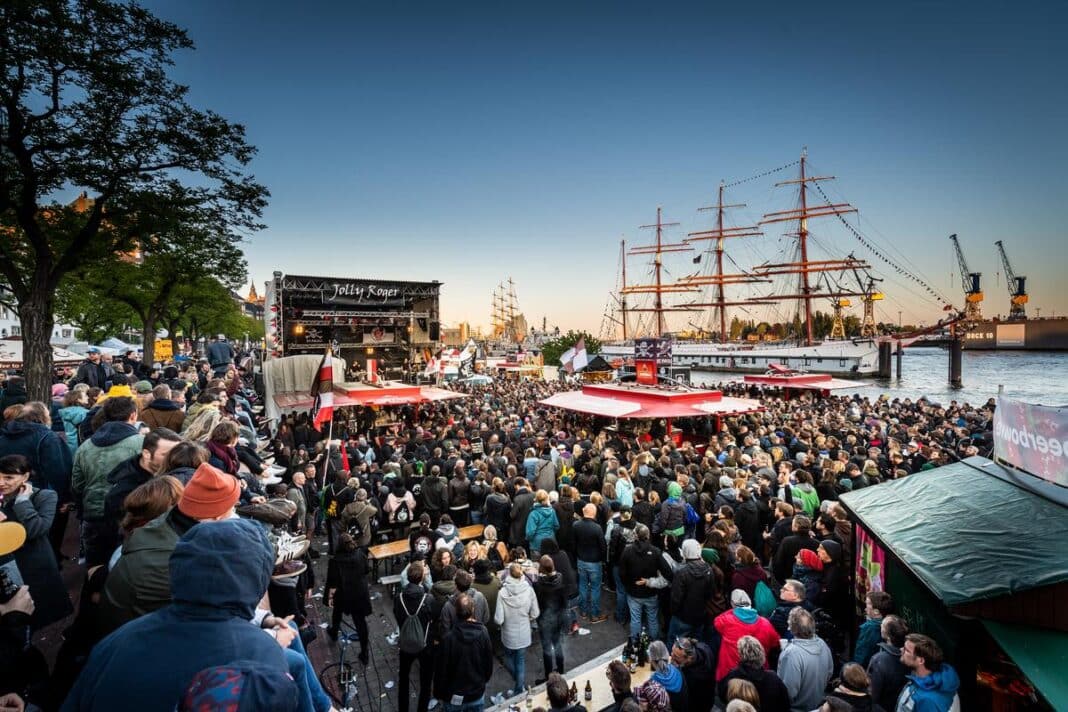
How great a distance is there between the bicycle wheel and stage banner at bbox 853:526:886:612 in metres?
6.37

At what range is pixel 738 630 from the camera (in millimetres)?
4719

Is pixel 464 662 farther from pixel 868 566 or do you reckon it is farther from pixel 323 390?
pixel 323 390

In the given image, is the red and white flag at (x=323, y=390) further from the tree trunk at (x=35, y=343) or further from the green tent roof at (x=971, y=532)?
the green tent roof at (x=971, y=532)

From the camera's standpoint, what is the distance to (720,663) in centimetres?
484

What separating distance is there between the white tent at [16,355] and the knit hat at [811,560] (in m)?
28.3

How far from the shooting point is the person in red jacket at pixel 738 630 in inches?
185

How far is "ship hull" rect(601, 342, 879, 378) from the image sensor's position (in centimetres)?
6675

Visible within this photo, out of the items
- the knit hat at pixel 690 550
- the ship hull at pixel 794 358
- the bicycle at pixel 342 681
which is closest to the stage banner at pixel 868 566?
the knit hat at pixel 690 550

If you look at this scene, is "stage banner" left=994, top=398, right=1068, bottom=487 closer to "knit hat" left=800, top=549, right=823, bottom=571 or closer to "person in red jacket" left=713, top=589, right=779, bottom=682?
"knit hat" left=800, top=549, right=823, bottom=571

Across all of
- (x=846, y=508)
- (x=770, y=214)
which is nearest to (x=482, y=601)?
(x=846, y=508)

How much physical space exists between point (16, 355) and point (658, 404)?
105 ft

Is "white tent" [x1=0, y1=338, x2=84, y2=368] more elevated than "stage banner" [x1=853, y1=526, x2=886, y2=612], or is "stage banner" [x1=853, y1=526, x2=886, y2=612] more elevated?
"white tent" [x1=0, y1=338, x2=84, y2=368]

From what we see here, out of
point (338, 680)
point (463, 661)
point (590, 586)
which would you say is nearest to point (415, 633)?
point (463, 661)

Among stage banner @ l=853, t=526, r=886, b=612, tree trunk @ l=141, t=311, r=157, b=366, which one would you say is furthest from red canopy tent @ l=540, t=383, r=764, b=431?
tree trunk @ l=141, t=311, r=157, b=366
